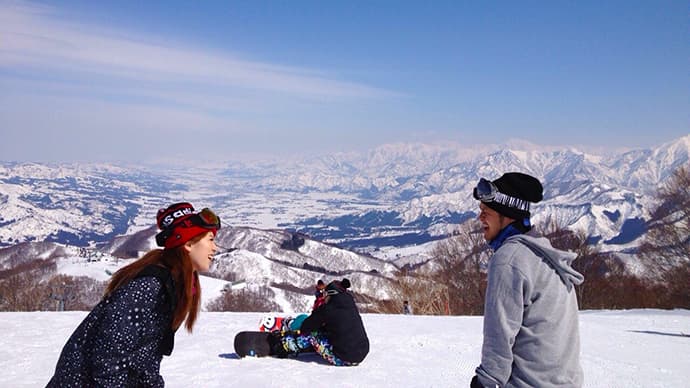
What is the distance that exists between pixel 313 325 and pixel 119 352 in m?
3.51

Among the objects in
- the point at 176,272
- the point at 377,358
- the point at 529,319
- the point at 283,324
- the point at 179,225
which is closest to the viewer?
the point at 529,319

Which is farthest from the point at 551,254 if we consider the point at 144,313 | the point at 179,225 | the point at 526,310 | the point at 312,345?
the point at 312,345

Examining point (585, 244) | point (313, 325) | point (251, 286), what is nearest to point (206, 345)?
point (313, 325)

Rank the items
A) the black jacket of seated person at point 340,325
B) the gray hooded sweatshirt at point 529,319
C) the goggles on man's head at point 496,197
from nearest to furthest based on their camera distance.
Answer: the gray hooded sweatshirt at point 529,319
the goggles on man's head at point 496,197
the black jacket of seated person at point 340,325

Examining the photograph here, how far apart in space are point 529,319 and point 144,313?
217cm

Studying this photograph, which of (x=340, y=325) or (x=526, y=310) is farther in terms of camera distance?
(x=340, y=325)

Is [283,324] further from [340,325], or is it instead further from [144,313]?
[144,313]

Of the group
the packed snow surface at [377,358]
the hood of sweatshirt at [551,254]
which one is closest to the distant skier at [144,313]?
the hood of sweatshirt at [551,254]

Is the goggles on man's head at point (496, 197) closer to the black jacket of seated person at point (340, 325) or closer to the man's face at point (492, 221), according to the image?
the man's face at point (492, 221)

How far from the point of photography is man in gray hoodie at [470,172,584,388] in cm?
257

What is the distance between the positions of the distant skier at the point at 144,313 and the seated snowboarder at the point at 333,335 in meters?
2.98

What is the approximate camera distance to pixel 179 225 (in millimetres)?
2902

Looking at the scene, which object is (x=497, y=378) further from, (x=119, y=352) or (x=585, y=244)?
(x=585, y=244)

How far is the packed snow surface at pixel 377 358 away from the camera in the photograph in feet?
17.3
